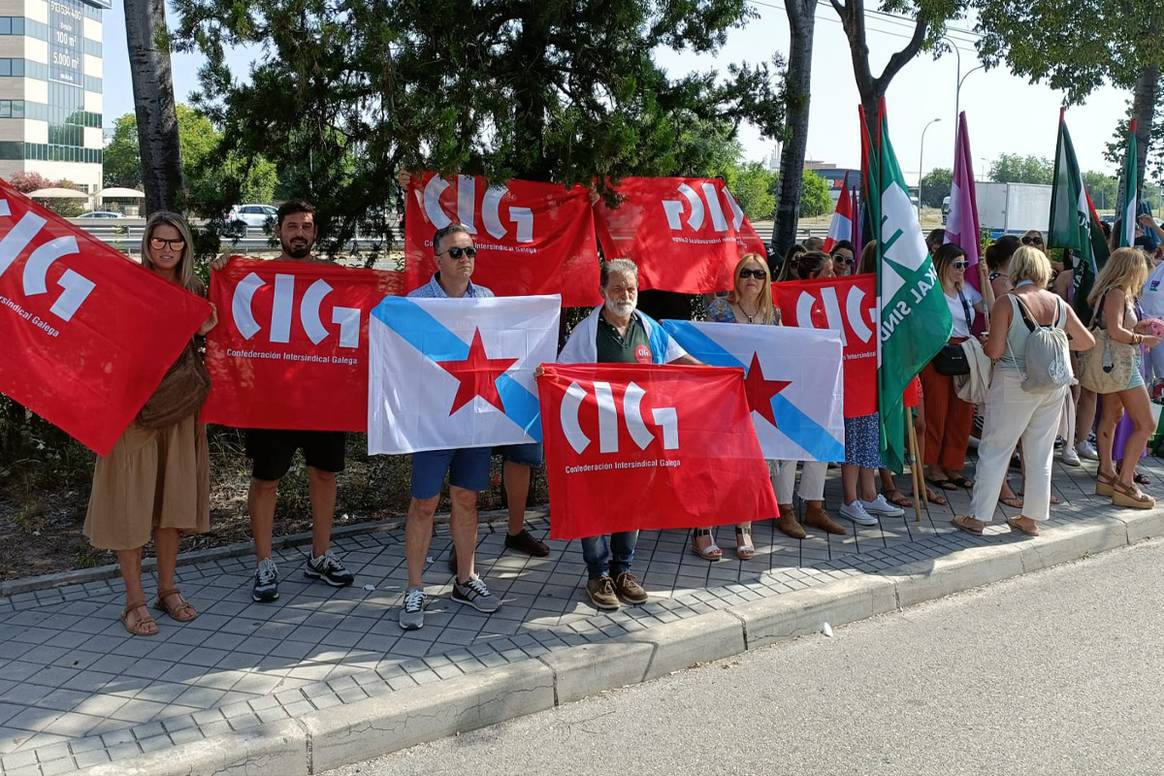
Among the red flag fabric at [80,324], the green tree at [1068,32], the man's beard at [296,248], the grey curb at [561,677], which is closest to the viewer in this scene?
the grey curb at [561,677]

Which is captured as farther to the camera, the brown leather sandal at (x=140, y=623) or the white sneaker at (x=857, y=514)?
the white sneaker at (x=857, y=514)

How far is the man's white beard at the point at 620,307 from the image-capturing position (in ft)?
18.1

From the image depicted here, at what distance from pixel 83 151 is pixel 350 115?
357 feet

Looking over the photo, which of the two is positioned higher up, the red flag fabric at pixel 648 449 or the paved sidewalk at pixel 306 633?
the red flag fabric at pixel 648 449

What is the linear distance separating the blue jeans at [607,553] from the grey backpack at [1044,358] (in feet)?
9.65

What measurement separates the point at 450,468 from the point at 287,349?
1167 mm

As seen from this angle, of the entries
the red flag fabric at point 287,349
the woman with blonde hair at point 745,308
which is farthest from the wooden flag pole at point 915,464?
the red flag fabric at point 287,349

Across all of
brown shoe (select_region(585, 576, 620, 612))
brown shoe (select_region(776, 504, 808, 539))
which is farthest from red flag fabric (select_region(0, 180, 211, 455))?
brown shoe (select_region(776, 504, 808, 539))

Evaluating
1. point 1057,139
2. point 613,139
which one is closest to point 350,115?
point 613,139

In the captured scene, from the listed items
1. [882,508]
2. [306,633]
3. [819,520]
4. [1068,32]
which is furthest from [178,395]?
[1068,32]

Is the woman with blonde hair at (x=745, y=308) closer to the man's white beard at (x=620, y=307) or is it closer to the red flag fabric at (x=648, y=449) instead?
the red flag fabric at (x=648, y=449)

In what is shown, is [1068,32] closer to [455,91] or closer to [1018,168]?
[455,91]

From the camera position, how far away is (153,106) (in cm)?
714

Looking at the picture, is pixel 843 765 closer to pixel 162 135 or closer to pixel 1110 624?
pixel 1110 624
